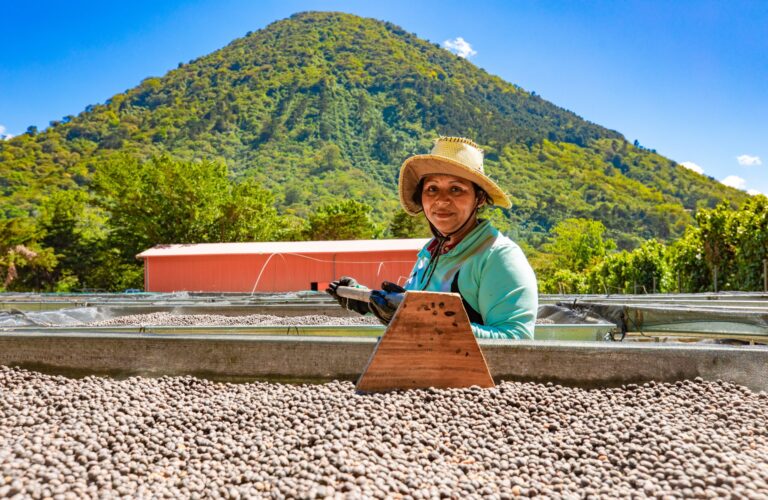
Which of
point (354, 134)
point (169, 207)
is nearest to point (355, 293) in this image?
point (169, 207)

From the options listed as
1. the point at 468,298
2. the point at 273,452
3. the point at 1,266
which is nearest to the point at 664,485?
the point at 273,452

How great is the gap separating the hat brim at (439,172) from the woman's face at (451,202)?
0.03m

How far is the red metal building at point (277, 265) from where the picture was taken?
13.6 meters

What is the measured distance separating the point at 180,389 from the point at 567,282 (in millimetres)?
23304

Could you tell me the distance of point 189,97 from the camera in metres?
80.4

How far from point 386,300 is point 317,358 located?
0.30 metres

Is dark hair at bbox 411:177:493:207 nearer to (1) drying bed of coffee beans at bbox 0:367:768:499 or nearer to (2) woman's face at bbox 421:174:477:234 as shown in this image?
(2) woman's face at bbox 421:174:477:234

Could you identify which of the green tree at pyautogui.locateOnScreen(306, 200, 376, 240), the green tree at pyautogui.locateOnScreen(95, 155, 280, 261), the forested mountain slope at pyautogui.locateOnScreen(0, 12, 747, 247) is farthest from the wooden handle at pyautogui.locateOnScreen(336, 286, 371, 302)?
the forested mountain slope at pyautogui.locateOnScreen(0, 12, 747, 247)

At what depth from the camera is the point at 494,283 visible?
168 centimetres

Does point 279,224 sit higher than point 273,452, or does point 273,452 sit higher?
point 279,224

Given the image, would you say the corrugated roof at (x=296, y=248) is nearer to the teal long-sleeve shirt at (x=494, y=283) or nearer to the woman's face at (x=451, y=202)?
the woman's face at (x=451, y=202)

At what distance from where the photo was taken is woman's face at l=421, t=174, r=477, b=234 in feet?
6.28

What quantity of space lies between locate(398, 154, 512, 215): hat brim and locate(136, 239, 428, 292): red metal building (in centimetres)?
1105

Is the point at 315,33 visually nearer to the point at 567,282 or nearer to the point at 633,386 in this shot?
the point at 567,282
